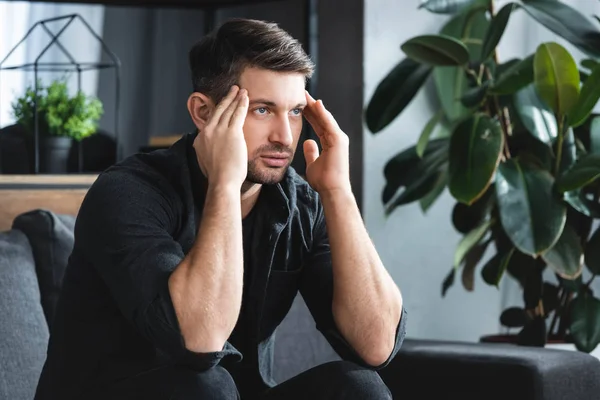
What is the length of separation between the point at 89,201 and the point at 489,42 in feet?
4.24

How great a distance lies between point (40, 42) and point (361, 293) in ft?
4.31

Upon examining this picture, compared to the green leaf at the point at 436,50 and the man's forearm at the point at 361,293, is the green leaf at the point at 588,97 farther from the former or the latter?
the man's forearm at the point at 361,293

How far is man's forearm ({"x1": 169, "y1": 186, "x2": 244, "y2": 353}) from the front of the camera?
1.44 metres

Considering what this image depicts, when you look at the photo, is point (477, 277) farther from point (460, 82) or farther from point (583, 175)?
point (583, 175)

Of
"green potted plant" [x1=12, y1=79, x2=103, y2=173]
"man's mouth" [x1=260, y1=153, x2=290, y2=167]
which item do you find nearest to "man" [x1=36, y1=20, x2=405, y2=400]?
"man's mouth" [x1=260, y1=153, x2=290, y2=167]

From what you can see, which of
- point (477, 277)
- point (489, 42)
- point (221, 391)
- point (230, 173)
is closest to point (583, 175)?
point (489, 42)

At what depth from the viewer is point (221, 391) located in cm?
143

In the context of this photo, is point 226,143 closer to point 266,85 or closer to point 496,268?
point 266,85

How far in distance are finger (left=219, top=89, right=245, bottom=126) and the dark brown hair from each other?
4cm

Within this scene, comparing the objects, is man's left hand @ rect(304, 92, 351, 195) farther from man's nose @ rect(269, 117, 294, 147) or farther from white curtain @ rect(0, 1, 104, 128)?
white curtain @ rect(0, 1, 104, 128)

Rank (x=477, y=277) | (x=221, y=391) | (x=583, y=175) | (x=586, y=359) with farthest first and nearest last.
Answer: (x=477, y=277) → (x=583, y=175) → (x=586, y=359) → (x=221, y=391)

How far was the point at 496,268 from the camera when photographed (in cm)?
262

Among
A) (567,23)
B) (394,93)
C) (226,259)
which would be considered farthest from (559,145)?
(226,259)

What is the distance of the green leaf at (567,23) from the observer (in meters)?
2.53
